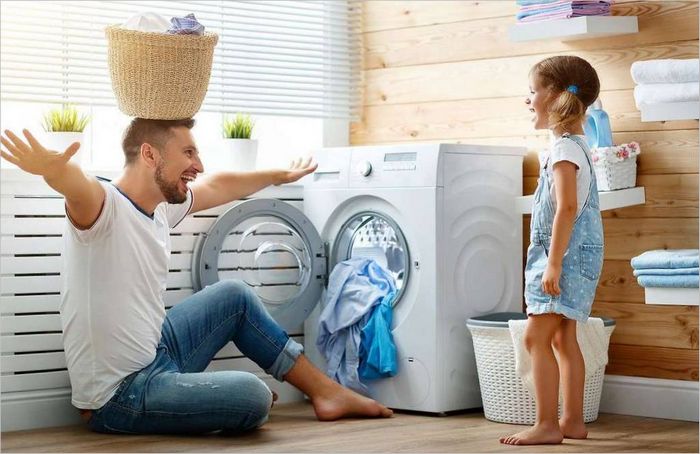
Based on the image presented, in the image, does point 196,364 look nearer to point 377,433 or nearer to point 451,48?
point 377,433

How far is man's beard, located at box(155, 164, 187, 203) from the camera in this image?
127 inches

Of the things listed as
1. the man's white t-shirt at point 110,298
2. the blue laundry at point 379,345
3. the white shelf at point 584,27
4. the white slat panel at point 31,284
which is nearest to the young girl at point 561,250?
the white shelf at point 584,27

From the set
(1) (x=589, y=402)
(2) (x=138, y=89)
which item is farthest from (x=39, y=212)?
(1) (x=589, y=402)

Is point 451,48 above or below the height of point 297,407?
above

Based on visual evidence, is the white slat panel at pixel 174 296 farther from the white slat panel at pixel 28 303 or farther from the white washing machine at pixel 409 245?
the white slat panel at pixel 28 303

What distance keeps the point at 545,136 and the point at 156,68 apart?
1.47m

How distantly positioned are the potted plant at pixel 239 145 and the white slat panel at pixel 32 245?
78 centimetres

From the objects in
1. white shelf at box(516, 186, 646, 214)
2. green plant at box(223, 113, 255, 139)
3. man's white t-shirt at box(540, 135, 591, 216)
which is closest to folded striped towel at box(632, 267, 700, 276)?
white shelf at box(516, 186, 646, 214)

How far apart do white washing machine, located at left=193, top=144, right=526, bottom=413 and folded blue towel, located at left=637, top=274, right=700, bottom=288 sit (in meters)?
0.61

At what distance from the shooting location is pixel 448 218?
12.2 ft

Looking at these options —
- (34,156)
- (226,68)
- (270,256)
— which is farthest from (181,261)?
(34,156)

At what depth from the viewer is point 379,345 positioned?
379cm

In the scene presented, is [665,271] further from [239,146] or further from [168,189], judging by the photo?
[239,146]

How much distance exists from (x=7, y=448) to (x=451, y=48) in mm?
2149
